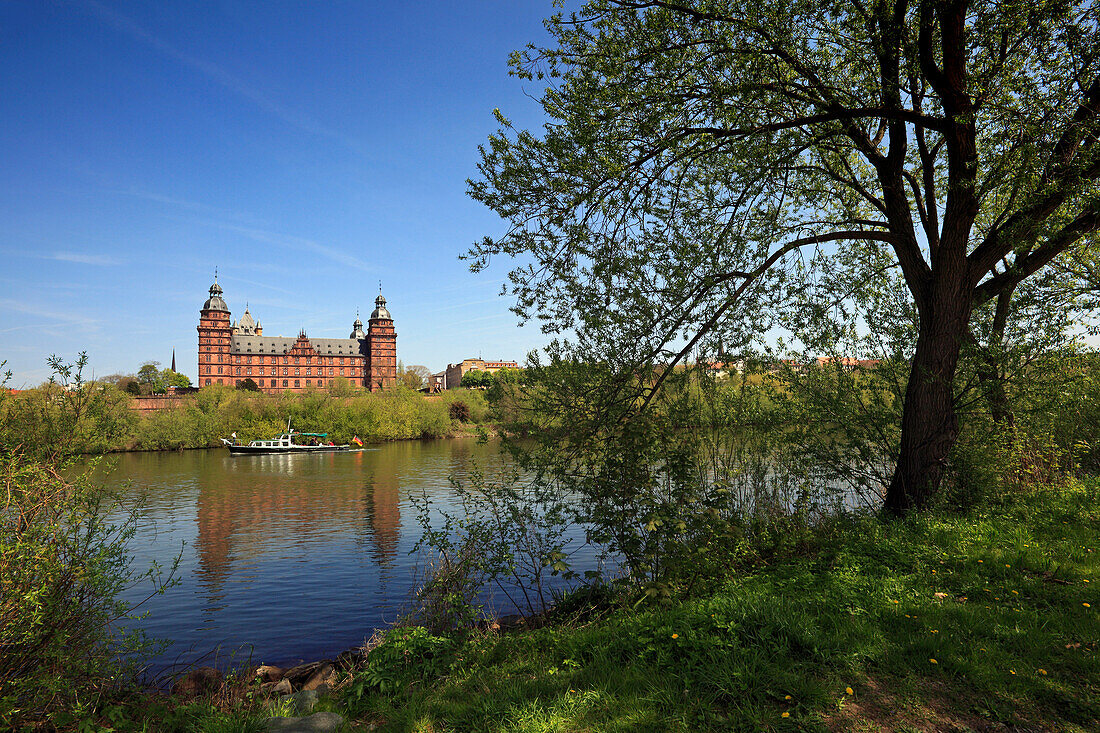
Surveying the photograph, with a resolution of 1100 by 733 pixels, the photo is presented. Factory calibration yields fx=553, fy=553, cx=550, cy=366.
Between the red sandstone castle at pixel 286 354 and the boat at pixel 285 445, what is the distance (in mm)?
62042

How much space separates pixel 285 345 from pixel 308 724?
134 m

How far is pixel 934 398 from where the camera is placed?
6895mm

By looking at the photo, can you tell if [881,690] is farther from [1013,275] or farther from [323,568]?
[323,568]

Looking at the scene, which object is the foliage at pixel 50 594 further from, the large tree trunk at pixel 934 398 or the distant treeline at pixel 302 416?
the distant treeline at pixel 302 416

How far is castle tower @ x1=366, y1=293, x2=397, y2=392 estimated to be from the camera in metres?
129

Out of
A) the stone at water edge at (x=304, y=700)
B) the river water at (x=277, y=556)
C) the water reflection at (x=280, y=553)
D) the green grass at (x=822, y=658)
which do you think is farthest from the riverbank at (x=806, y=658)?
the river water at (x=277, y=556)

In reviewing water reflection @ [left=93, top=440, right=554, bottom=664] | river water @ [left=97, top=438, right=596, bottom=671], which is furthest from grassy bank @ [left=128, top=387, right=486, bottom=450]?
river water @ [left=97, top=438, right=596, bottom=671]

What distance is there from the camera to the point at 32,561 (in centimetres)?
423

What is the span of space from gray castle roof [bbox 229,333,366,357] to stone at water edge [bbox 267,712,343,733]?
434 feet

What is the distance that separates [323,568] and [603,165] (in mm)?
12632

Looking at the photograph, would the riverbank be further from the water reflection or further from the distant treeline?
the distant treeline

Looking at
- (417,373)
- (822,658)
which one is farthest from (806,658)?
(417,373)

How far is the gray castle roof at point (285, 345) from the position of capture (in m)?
122

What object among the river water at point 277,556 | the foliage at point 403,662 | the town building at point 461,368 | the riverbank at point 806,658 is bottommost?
the river water at point 277,556
